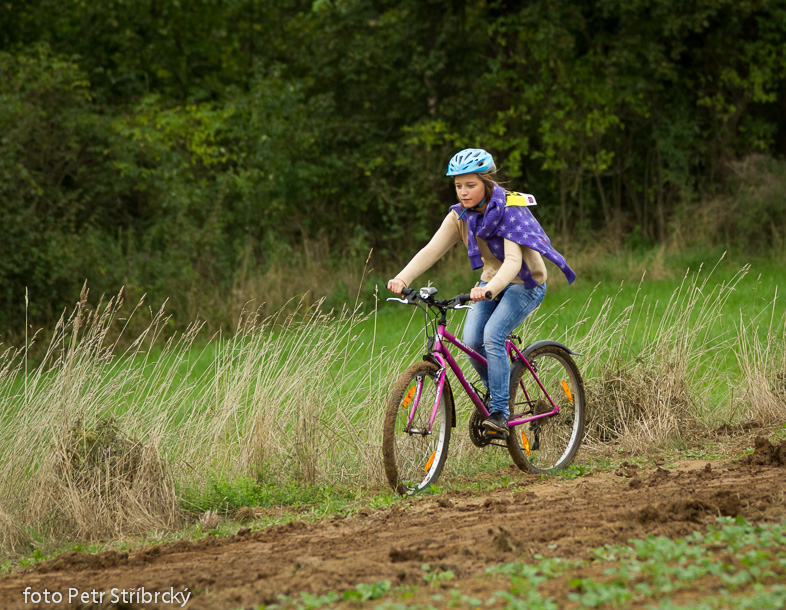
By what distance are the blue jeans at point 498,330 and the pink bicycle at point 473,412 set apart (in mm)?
98

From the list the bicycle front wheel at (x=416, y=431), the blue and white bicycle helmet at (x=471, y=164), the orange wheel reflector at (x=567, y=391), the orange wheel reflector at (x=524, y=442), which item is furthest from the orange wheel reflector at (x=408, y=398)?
the orange wheel reflector at (x=567, y=391)

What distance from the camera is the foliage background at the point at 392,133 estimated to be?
19250 mm

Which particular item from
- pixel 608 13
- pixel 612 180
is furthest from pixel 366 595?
pixel 612 180

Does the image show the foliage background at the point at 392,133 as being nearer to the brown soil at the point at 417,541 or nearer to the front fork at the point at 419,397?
the front fork at the point at 419,397

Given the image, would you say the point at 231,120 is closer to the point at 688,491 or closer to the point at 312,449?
the point at 312,449

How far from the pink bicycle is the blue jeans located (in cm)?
10

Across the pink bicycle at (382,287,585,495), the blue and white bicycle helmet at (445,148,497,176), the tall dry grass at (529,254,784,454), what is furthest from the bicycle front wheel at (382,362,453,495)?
the tall dry grass at (529,254,784,454)

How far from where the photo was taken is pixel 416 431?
6188 millimetres

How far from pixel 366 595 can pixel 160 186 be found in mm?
16809

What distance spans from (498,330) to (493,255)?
0.52m

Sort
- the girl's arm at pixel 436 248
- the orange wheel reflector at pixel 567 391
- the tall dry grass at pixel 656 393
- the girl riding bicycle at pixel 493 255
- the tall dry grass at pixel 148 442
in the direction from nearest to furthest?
the tall dry grass at pixel 148 442 < the girl riding bicycle at pixel 493 255 < the girl's arm at pixel 436 248 < the orange wheel reflector at pixel 567 391 < the tall dry grass at pixel 656 393

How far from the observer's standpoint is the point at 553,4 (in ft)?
66.7

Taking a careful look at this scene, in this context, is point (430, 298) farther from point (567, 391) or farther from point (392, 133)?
point (392, 133)

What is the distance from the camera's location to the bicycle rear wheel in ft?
23.0
